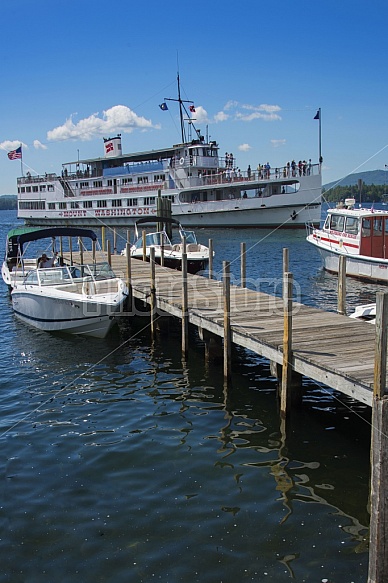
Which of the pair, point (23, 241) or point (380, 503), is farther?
point (23, 241)

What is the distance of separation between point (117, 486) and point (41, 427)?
107 inches

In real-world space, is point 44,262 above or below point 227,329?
above

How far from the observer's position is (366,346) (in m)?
9.80

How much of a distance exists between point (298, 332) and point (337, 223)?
17818mm

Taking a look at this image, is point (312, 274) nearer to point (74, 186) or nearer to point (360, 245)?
point (360, 245)

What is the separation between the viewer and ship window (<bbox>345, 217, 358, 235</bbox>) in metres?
26.0

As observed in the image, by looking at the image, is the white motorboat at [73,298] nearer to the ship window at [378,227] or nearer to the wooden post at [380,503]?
the wooden post at [380,503]

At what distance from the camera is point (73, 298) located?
1562 cm

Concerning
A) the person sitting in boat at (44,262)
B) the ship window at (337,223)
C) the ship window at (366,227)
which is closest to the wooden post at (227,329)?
the person sitting in boat at (44,262)

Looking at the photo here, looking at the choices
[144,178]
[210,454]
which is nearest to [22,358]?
[210,454]

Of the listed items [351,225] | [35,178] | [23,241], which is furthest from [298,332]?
[35,178]

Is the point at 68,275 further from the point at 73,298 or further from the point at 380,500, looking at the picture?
the point at 380,500

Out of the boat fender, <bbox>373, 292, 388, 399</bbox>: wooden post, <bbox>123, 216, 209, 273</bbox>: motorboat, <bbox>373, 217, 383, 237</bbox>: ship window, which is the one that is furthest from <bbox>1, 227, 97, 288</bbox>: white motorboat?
<bbox>373, 292, 388, 399</bbox>: wooden post

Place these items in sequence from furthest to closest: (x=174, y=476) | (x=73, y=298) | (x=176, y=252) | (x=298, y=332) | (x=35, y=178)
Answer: (x=35, y=178)
(x=176, y=252)
(x=73, y=298)
(x=298, y=332)
(x=174, y=476)
